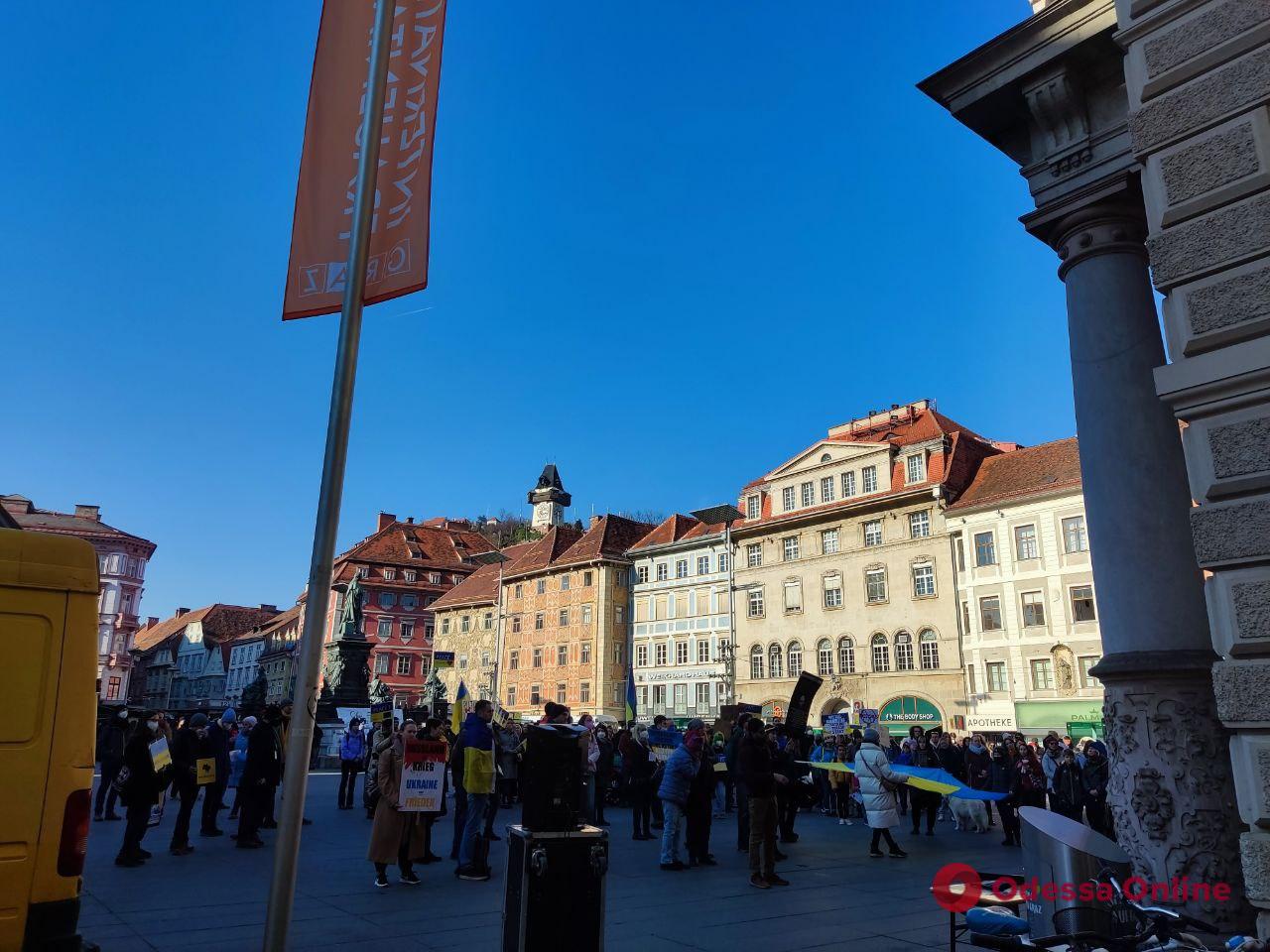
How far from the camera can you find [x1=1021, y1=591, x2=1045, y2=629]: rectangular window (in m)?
38.4

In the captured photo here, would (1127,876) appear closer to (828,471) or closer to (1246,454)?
(1246,454)

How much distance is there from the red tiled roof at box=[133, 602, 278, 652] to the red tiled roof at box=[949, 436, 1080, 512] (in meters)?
99.2

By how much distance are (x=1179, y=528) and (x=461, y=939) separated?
6.41 m

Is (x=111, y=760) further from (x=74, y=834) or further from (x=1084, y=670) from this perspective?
(x=1084, y=670)

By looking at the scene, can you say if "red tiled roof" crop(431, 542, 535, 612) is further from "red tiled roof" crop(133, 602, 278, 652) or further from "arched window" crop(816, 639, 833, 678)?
"red tiled roof" crop(133, 602, 278, 652)

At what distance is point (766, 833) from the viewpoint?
1002cm

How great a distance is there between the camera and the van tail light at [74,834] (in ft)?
15.5

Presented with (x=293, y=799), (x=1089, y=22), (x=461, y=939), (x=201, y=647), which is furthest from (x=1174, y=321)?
(x=201, y=647)

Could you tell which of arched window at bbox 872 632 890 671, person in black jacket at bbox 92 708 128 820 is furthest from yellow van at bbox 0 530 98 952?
arched window at bbox 872 632 890 671

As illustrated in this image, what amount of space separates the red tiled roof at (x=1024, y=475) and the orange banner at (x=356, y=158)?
120ft

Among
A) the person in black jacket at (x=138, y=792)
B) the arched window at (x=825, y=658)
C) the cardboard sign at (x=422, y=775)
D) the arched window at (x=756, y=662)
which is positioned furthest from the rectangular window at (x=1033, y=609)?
the person in black jacket at (x=138, y=792)

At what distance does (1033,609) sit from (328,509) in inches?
1531

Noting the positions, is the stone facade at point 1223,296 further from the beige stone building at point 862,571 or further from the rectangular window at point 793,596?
the rectangular window at point 793,596

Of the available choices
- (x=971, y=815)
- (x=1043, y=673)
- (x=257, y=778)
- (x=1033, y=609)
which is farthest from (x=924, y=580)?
(x=257, y=778)
